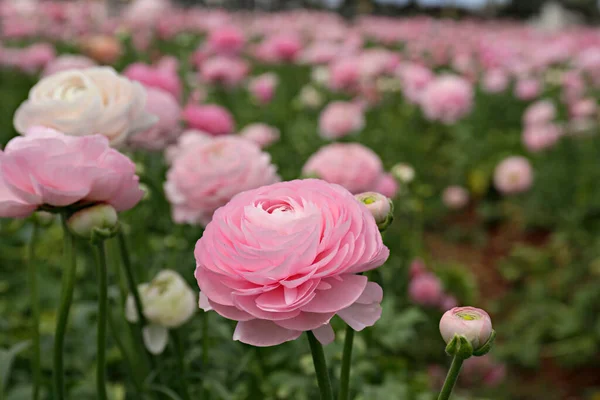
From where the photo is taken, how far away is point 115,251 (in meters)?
0.86

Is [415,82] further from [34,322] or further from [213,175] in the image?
[34,322]

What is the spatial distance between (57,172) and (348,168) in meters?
0.73

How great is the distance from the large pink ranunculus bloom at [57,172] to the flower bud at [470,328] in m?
0.34

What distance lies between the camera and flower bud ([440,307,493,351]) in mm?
478

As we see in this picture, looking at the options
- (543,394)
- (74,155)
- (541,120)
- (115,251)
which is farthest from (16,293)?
(541,120)

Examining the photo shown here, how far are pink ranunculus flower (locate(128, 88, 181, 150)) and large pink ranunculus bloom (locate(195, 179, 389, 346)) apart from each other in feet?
2.26

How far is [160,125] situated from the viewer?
3.87ft

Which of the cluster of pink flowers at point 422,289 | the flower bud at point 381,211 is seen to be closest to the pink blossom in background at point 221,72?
the cluster of pink flowers at point 422,289

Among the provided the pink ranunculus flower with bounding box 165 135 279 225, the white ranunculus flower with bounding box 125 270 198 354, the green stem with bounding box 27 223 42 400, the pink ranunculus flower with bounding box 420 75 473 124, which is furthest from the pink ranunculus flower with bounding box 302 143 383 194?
the pink ranunculus flower with bounding box 420 75 473 124

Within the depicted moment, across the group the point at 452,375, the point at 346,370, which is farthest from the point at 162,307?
the point at 452,375

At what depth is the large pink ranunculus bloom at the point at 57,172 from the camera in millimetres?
573

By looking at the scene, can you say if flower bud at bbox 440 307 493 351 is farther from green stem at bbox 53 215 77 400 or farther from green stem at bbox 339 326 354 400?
green stem at bbox 53 215 77 400

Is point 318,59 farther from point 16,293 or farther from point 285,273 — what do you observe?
point 285,273

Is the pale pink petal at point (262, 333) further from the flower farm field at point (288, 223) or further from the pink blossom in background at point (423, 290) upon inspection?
the pink blossom in background at point (423, 290)
